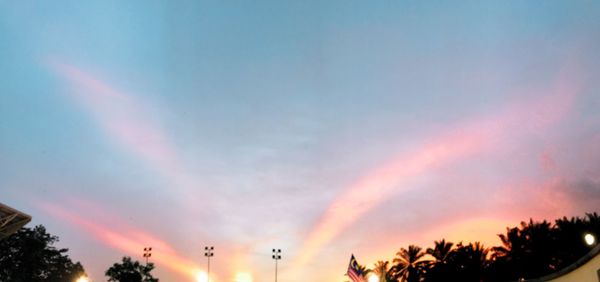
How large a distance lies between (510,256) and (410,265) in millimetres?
17934

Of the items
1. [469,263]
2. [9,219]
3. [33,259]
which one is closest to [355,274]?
[9,219]

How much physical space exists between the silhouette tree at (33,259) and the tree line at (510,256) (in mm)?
69667

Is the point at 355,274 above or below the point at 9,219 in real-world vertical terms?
below

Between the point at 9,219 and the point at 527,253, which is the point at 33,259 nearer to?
the point at 9,219

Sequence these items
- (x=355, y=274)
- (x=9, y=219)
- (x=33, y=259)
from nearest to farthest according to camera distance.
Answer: (x=355, y=274), (x=9, y=219), (x=33, y=259)

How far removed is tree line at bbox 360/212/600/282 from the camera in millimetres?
74875

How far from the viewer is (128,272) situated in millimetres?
112500

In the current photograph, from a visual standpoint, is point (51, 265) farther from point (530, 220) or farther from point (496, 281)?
point (530, 220)

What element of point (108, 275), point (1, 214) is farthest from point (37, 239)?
point (1, 214)

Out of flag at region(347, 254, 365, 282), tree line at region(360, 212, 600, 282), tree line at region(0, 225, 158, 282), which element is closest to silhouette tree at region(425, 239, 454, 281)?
tree line at region(360, 212, 600, 282)

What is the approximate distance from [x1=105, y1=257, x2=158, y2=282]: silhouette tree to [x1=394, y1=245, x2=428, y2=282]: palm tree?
2461 inches

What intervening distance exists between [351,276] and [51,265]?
88241mm

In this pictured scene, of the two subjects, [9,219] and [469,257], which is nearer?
[9,219]

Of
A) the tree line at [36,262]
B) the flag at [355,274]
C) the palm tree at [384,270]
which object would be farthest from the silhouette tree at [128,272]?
the flag at [355,274]
